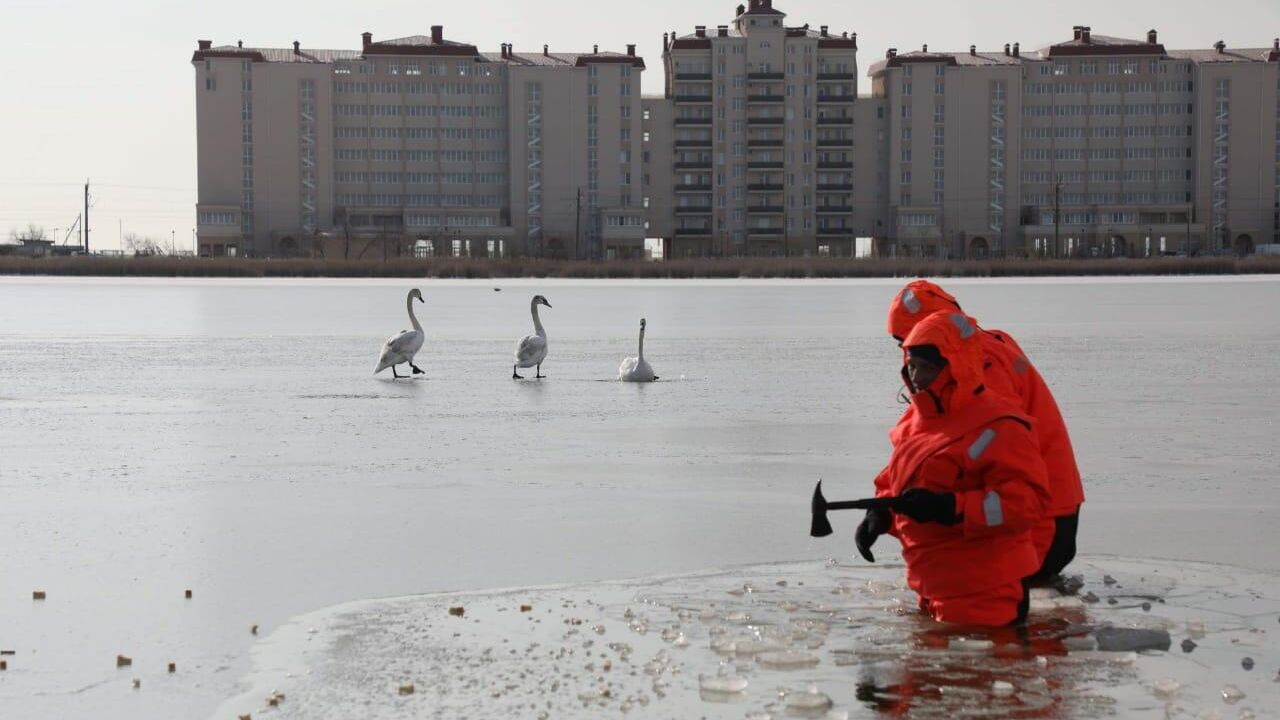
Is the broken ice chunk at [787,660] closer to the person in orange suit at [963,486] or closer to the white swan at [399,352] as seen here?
the person in orange suit at [963,486]

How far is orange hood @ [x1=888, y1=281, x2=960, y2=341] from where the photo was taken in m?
6.44

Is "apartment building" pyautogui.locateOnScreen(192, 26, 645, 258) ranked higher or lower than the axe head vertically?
higher

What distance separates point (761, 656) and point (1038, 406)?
164 centimetres

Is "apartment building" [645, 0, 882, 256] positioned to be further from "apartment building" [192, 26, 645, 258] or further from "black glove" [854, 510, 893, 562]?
"black glove" [854, 510, 893, 562]

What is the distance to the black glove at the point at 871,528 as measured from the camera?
628 centimetres

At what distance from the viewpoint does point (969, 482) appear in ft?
20.2

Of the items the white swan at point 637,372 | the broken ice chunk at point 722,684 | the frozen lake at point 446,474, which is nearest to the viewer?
the broken ice chunk at point 722,684

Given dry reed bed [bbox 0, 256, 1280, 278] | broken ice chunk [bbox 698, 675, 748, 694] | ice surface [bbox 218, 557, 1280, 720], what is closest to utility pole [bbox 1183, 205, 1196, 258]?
dry reed bed [bbox 0, 256, 1280, 278]

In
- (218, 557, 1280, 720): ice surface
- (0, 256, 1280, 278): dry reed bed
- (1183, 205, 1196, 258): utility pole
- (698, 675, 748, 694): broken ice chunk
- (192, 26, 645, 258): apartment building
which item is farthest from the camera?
(192, 26, 645, 258): apartment building

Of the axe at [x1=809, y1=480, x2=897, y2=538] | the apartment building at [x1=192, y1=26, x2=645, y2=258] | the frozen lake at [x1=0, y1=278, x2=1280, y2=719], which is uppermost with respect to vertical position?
the apartment building at [x1=192, y1=26, x2=645, y2=258]

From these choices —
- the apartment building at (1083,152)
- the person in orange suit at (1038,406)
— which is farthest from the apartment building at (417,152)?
the person in orange suit at (1038,406)

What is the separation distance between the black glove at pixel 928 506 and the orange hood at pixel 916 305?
2.23 feet

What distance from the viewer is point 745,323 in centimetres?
3109

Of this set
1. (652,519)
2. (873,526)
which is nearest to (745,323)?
(652,519)
